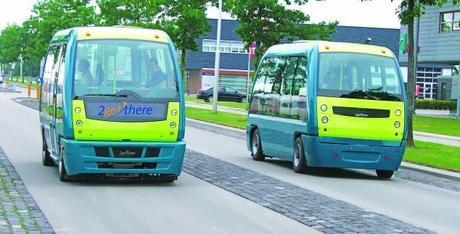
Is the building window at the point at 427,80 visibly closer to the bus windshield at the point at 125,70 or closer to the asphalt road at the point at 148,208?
the asphalt road at the point at 148,208

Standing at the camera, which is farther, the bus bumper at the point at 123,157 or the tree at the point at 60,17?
the tree at the point at 60,17

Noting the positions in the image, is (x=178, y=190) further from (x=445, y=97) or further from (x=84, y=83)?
(x=445, y=97)

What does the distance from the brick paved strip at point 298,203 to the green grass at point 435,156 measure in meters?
4.90

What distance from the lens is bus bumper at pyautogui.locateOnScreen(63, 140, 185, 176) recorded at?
12.1 metres

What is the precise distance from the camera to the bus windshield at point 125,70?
40.8ft

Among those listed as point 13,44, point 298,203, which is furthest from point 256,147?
point 13,44

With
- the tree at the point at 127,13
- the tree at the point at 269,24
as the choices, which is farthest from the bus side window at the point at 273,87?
the tree at the point at 127,13

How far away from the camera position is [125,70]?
12.6 metres

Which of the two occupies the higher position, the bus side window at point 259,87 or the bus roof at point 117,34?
the bus roof at point 117,34

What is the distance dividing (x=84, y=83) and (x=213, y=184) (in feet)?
7.90

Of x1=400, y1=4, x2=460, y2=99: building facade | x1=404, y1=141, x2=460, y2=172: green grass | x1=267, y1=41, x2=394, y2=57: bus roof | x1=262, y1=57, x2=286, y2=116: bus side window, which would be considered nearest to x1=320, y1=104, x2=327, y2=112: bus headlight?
x1=267, y1=41, x2=394, y2=57: bus roof

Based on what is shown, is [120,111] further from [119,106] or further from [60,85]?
[60,85]

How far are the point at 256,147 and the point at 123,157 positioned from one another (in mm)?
6517

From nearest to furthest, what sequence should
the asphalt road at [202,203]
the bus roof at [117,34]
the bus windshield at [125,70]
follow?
the asphalt road at [202,203] → the bus windshield at [125,70] → the bus roof at [117,34]
